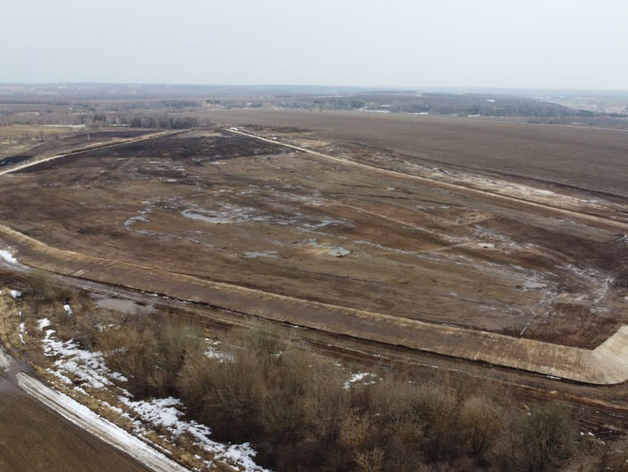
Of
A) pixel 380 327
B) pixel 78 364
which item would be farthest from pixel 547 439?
pixel 78 364

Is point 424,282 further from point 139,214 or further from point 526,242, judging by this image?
point 139,214

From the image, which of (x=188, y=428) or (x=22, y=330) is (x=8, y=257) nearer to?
(x=22, y=330)

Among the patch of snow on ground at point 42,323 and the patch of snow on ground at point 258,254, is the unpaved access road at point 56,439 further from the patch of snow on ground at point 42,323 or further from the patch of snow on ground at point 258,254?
the patch of snow on ground at point 258,254

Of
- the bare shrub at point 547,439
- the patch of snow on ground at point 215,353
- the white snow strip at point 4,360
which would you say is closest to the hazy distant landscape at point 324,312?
the bare shrub at point 547,439

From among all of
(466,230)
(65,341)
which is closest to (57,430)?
(65,341)

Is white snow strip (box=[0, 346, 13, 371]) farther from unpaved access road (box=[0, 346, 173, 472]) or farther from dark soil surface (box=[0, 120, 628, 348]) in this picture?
dark soil surface (box=[0, 120, 628, 348])
